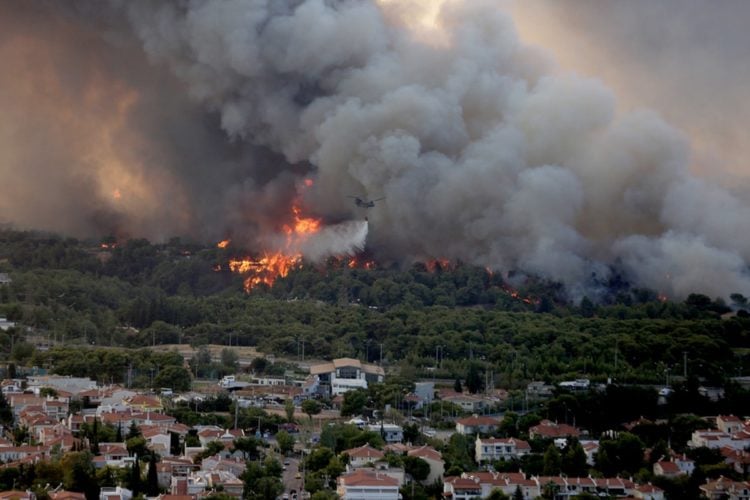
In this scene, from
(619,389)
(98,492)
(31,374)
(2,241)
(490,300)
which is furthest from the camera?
(2,241)

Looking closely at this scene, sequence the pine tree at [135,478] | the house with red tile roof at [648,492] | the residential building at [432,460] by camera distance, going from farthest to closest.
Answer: the residential building at [432,460] → the house with red tile roof at [648,492] → the pine tree at [135,478]

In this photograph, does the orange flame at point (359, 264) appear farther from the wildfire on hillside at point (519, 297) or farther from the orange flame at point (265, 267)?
the wildfire on hillside at point (519, 297)

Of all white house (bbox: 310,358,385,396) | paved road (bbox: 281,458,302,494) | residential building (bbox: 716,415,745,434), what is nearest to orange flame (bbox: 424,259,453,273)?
white house (bbox: 310,358,385,396)

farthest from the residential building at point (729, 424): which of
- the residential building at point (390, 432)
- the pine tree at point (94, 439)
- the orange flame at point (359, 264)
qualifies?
the orange flame at point (359, 264)

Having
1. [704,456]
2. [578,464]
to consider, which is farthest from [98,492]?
[704,456]

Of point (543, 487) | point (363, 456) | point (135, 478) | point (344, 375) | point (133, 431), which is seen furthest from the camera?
point (344, 375)

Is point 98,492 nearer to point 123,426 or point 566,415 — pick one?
point 123,426

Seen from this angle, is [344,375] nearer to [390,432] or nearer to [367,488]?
[390,432]

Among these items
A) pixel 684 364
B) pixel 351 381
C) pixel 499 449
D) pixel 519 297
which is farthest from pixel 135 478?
pixel 519 297
